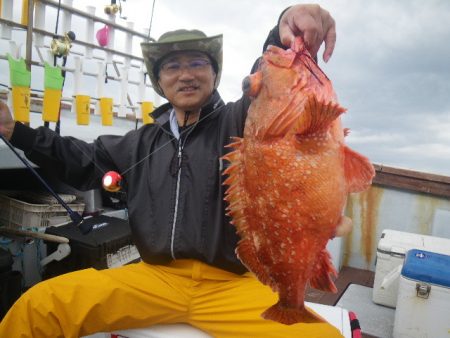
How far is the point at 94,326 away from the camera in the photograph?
2340 mm

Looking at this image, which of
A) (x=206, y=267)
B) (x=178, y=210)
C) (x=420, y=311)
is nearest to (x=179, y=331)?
(x=206, y=267)

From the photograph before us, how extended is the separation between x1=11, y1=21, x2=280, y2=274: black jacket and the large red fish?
745 mm

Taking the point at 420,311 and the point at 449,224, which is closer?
the point at 420,311

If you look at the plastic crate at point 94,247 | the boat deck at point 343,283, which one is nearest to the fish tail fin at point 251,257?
the plastic crate at point 94,247

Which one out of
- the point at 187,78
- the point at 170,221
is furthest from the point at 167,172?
the point at 187,78

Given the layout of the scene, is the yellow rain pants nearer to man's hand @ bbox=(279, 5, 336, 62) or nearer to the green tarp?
man's hand @ bbox=(279, 5, 336, 62)

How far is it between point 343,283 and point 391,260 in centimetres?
86

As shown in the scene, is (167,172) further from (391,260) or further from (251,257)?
(391,260)

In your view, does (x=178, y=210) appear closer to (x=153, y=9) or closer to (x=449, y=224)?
(x=153, y=9)

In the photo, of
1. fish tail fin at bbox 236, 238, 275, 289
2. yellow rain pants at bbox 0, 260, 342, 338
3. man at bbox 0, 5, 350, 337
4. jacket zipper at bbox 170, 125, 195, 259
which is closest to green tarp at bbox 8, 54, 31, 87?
man at bbox 0, 5, 350, 337

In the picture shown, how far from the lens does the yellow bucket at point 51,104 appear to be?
12.5 ft

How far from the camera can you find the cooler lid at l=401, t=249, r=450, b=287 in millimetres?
3248

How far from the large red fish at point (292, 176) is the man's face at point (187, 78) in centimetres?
102

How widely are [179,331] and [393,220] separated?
4.00 metres
